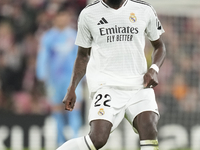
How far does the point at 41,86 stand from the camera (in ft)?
36.9

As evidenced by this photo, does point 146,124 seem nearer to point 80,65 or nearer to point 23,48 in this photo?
point 80,65

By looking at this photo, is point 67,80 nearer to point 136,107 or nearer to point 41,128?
point 41,128

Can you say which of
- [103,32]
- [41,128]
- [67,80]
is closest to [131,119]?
[103,32]

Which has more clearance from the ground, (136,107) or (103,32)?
(103,32)

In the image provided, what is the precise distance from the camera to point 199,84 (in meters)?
Answer: 10.7

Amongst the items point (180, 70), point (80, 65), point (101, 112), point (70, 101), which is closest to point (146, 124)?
point (101, 112)

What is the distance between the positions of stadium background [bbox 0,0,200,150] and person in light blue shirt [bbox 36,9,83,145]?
2.09 feet

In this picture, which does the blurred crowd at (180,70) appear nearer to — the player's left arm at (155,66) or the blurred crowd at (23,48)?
the blurred crowd at (23,48)

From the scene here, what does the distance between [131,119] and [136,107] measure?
0.12 meters

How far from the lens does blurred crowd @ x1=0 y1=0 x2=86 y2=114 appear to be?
35.7ft

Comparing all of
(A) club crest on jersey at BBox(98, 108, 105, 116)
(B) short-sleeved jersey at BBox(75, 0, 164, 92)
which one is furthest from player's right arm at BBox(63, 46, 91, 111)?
(A) club crest on jersey at BBox(98, 108, 105, 116)

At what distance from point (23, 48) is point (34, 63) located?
45 cm

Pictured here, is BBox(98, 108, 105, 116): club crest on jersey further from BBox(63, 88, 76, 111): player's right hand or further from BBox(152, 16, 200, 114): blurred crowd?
BBox(152, 16, 200, 114): blurred crowd

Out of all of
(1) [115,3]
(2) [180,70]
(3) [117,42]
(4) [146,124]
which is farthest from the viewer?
(2) [180,70]
